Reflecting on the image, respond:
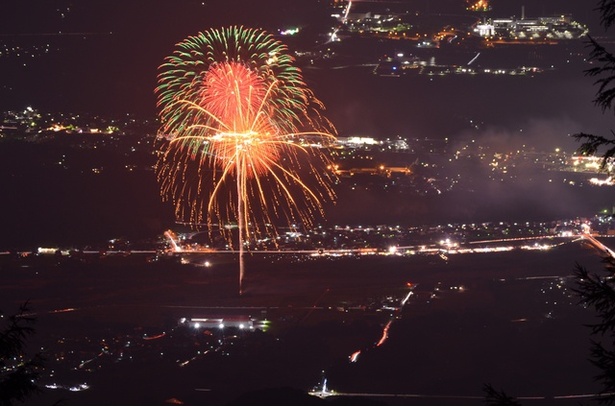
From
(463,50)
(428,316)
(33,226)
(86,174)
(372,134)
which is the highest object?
(463,50)

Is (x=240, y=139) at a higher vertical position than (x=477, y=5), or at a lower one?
lower

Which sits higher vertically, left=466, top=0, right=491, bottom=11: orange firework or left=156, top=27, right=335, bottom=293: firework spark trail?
left=466, top=0, right=491, bottom=11: orange firework

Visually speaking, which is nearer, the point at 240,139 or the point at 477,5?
the point at 240,139

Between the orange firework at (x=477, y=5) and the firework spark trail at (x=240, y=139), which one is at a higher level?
the orange firework at (x=477, y=5)

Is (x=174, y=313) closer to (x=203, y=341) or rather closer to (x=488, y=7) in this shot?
A: (x=203, y=341)

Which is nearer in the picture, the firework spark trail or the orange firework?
the firework spark trail

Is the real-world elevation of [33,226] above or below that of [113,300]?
above

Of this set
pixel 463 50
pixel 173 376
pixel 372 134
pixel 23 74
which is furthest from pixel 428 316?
pixel 23 74

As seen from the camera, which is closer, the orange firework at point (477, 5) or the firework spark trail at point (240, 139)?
the firework spark trail at point (240, 139)
